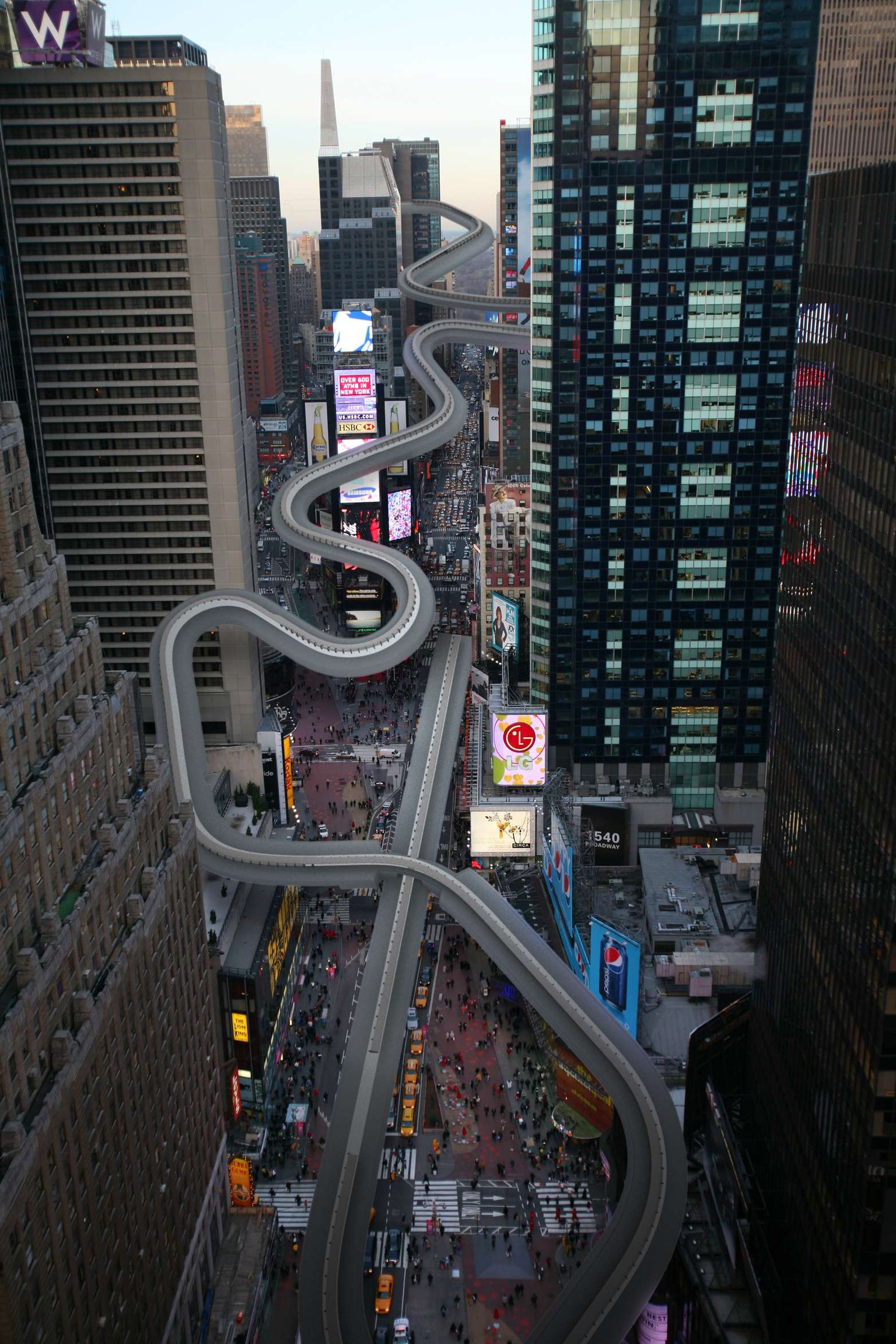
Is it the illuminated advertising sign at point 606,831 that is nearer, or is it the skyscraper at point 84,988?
the skyscraper at point 84,988

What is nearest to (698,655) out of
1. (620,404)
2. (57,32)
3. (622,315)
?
(620,404)

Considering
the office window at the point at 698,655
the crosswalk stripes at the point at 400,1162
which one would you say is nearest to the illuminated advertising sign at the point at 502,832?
the office window at the point at 698,655

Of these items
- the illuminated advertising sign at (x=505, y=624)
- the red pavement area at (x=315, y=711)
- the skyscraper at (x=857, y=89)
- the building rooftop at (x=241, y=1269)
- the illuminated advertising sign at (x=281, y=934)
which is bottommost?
the red pavement area at (x=315, y=711)

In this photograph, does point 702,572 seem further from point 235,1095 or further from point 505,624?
point 235,1095

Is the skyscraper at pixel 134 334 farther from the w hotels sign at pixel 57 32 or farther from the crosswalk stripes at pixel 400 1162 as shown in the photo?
the crosswalk stripes at pixel 400 1162

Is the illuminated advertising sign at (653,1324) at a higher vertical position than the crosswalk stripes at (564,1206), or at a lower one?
higher

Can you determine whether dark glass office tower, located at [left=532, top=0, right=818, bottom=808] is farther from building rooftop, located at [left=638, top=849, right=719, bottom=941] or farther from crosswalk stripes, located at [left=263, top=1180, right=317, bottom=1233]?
crosswalk stripes, located at [left=263, top=1180, right=317, bottom=1233]

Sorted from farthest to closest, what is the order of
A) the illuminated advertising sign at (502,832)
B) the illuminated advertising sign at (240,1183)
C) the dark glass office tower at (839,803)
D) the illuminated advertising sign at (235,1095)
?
the illuminated advertising sign at (502,832)
the illuminated advertising sign at (235,1095)
the illuminated advertising sign at (240,1183)
the dark glass office tower at (839,803)

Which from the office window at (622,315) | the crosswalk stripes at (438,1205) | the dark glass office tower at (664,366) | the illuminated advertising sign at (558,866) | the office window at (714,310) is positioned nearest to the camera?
the crosswalk stripes at (438,1205)
